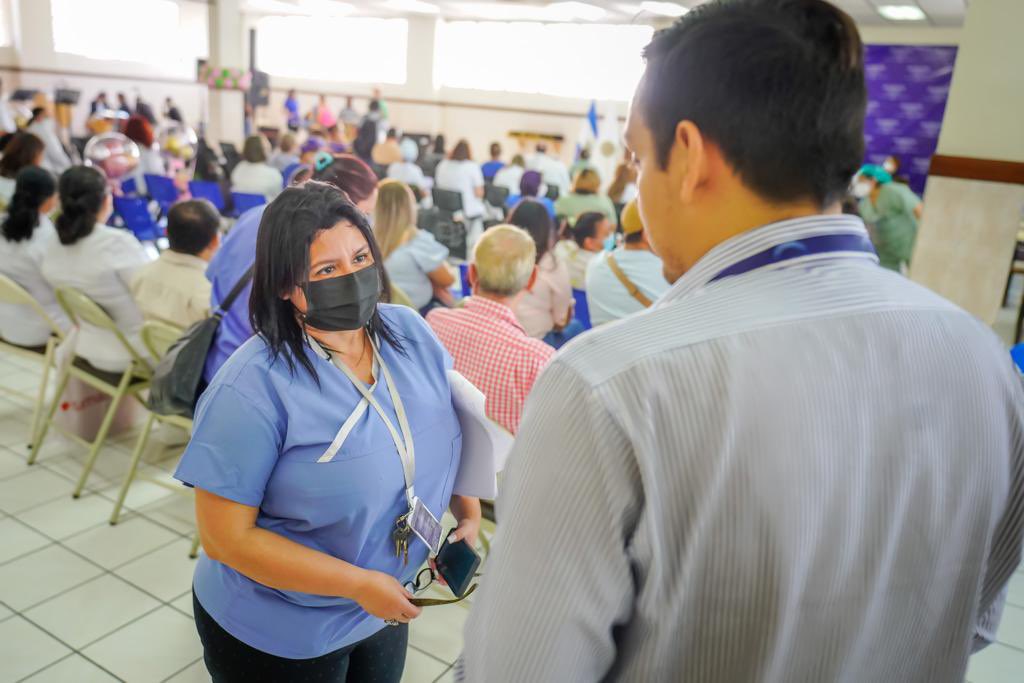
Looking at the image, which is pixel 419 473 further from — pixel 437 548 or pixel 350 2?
pixel 350 2

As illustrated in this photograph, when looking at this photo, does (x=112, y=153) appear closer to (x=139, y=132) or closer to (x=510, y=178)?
(x=139, y=132)

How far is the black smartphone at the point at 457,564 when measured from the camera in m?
1.36

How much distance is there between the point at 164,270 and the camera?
120 inches

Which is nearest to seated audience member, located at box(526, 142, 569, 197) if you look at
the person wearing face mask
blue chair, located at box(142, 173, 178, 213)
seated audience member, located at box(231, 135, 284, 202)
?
seated audience member, located at box(231, 135, 284, 202)

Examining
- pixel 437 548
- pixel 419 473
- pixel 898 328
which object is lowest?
pixel 437 548

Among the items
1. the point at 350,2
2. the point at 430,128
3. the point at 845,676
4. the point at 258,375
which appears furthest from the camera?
the point at 430,128

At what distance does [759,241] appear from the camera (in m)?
0.65

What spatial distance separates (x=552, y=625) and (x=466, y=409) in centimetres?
86

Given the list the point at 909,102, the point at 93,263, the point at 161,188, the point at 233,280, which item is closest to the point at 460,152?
the point at 161,188

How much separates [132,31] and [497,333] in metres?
17.6

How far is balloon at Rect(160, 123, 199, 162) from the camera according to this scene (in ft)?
32.9

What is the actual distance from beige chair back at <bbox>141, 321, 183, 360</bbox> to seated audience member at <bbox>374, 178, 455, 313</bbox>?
3.82ft

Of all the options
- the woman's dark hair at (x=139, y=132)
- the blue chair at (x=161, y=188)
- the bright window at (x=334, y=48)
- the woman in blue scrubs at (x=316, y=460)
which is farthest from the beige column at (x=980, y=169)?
the bright window at (x=334, y=48)

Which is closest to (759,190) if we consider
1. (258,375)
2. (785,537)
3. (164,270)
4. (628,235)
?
(785,537)
